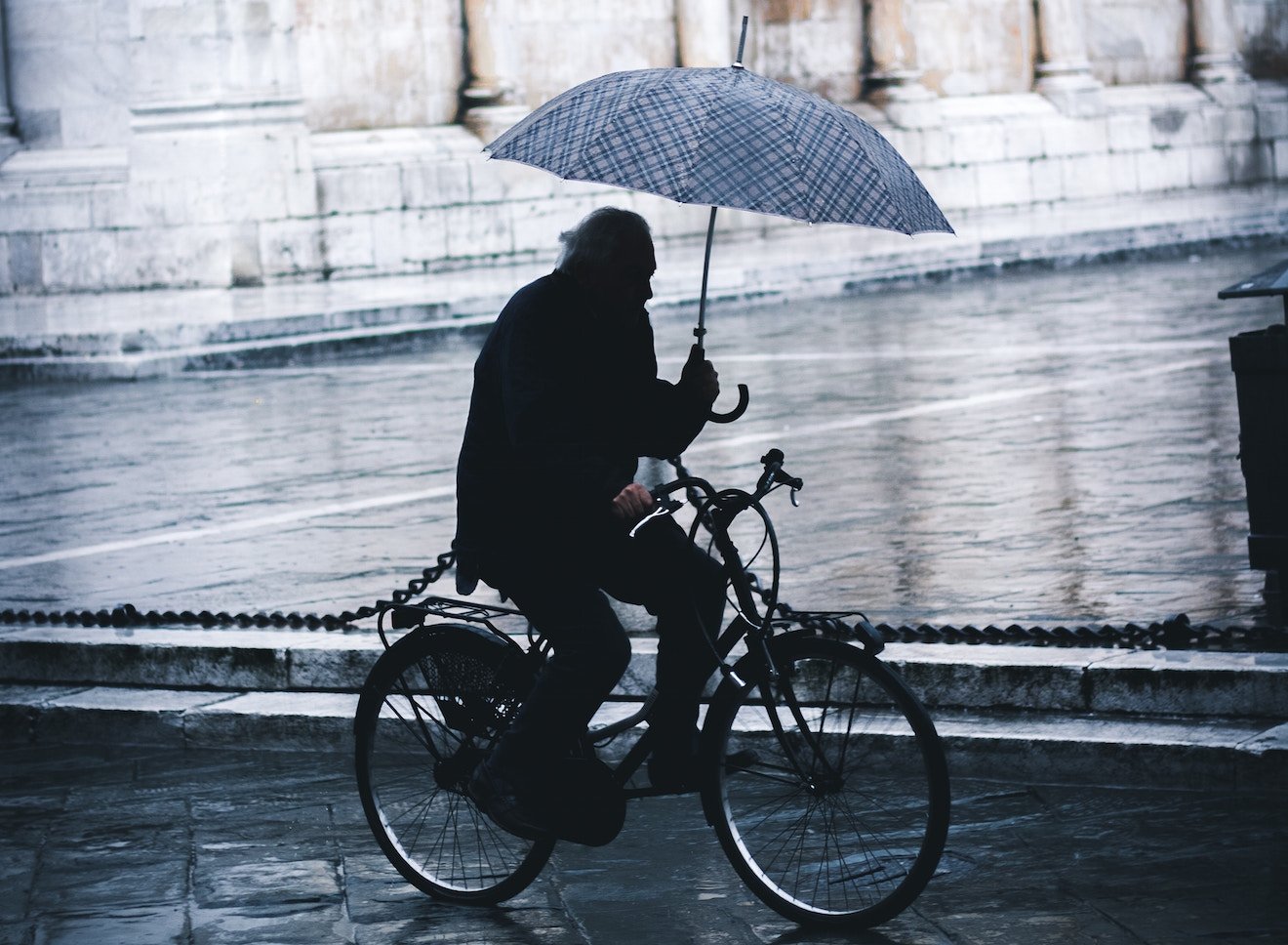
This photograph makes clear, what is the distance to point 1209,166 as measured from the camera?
2908cm

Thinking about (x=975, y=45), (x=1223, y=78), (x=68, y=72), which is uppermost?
(x=975, y=45)

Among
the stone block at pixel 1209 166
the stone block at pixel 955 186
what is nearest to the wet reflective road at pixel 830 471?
the stone block at pixel 955 186

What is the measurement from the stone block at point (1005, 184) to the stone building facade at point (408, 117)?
30 millimetres

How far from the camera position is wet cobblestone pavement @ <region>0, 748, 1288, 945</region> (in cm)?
445

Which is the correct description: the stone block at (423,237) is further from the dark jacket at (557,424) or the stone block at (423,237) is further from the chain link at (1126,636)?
the dark jacket at (557,424)

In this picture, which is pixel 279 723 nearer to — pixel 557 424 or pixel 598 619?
pixel 598 619

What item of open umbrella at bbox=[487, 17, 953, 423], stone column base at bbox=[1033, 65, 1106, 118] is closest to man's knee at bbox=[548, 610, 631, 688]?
open umbrella at bbox=[487, 17, 953, 423]

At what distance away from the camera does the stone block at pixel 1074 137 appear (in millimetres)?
27328

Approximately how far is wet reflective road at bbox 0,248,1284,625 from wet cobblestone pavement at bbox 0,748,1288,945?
0.95 metres

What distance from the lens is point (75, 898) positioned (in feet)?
16.0

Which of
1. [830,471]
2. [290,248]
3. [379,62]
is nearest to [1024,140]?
[379,62]

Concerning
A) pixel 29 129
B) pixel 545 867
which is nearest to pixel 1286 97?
pixel 29 129

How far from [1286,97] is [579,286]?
27.6 meters

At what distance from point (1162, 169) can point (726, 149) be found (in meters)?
25.2
